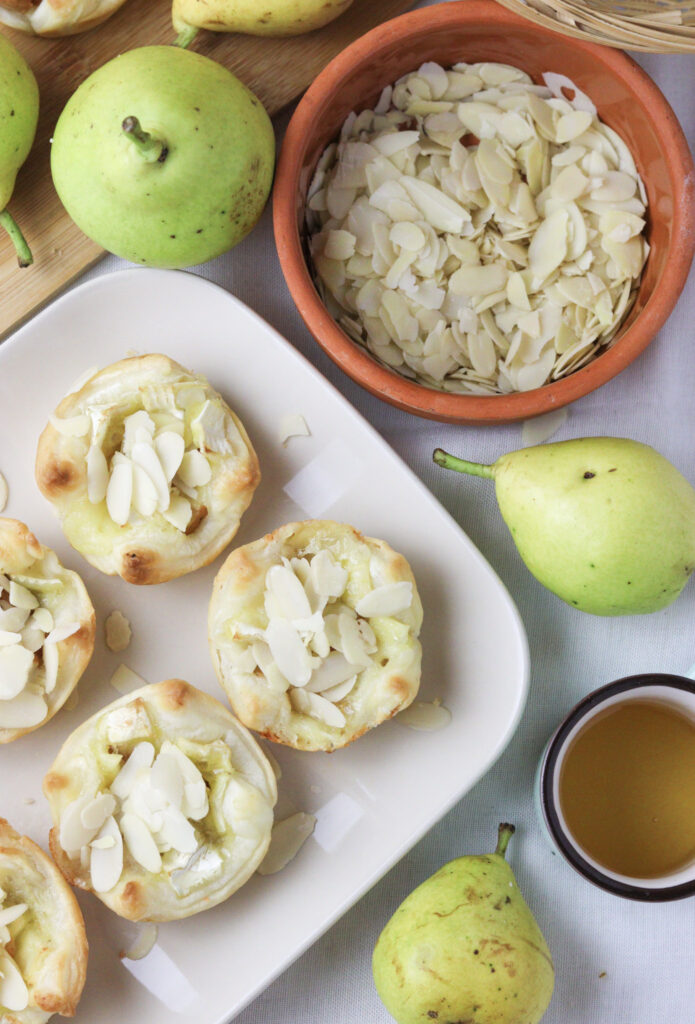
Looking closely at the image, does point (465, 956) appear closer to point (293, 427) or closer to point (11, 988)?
point (11, 988)

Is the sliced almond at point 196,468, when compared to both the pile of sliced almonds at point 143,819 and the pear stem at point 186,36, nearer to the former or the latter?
the pile of sliced almonds at point 143,819

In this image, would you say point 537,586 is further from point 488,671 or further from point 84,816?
point 84,816

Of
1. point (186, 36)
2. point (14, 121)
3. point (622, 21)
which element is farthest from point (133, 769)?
point (622, 21)

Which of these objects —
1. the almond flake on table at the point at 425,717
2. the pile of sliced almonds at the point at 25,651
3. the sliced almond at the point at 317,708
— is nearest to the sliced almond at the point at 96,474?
the pile of sliced almonds at the point at 25,651

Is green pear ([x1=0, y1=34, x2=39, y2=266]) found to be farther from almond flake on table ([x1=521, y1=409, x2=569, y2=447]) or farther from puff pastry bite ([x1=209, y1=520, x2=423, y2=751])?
almond flake on table ([x1=521, y1=409, x2=569, y2=447])

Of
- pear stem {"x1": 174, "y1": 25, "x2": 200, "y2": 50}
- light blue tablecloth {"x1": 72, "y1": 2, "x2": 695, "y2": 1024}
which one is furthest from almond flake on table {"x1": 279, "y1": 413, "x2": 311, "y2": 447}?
pear stem {"x1": 174, "y1": 25, "x2": 200, "y2": 50}

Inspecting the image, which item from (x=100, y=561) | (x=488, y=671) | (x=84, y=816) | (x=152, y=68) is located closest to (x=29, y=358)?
(x=100, y=561)
